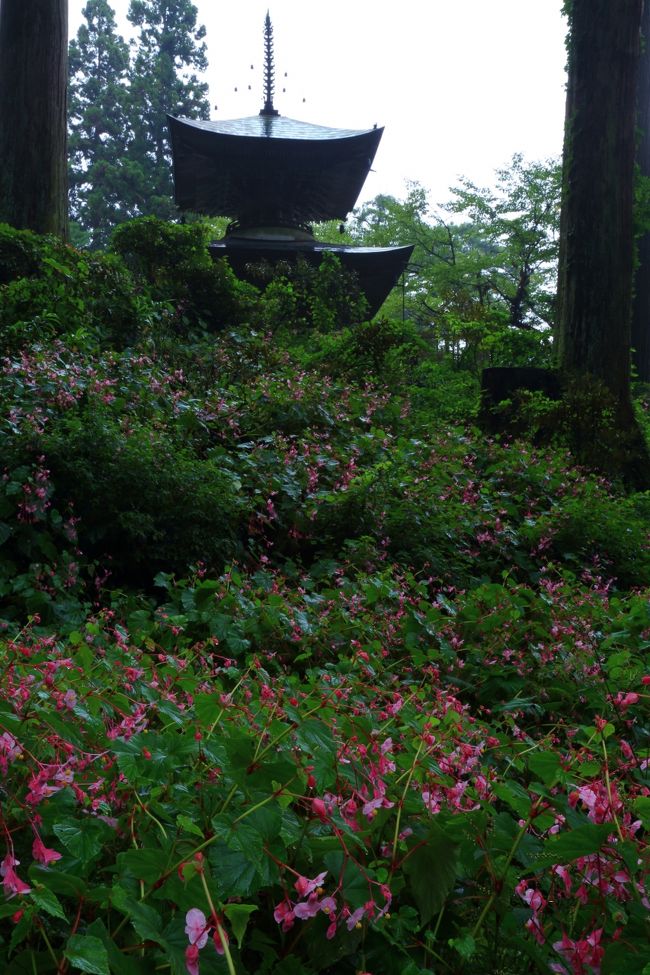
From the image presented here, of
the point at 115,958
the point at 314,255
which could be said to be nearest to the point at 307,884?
the point at 115,958

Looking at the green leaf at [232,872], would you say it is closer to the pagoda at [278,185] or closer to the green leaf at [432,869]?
the green leaf at [432,869]

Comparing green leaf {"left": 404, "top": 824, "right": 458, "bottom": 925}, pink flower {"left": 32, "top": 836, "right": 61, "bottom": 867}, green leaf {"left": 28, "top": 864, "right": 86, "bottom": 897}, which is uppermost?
pink flower {"left": 32, "top": 836, "right": 61, "bottom": 867}

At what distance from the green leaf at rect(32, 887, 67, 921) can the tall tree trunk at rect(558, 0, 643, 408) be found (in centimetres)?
814

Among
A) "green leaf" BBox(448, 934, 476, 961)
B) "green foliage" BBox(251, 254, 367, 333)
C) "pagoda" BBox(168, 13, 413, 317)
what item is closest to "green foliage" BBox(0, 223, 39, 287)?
"green foliage" BBox(251, 254, 367, 333)

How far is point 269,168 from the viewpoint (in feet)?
57.2

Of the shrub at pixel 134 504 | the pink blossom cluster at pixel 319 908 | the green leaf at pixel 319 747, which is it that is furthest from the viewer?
the shrub at pixel 134 504

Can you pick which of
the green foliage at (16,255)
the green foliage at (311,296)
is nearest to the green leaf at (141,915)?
the green foliage at (16,255)

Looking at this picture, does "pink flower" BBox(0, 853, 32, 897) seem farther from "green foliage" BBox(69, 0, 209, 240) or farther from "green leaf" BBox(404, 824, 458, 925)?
"green foliage" BBox(69, 0, 209, 240)

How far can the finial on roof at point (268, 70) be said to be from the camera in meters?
20.4

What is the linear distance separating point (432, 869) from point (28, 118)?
11330 mm

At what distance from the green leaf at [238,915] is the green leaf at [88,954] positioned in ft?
0.52

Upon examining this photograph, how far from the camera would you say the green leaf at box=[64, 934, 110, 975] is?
965 mm

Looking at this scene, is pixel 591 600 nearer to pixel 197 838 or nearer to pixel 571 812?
pixel 571 812

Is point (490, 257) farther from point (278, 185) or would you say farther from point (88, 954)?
point (88, 954)
